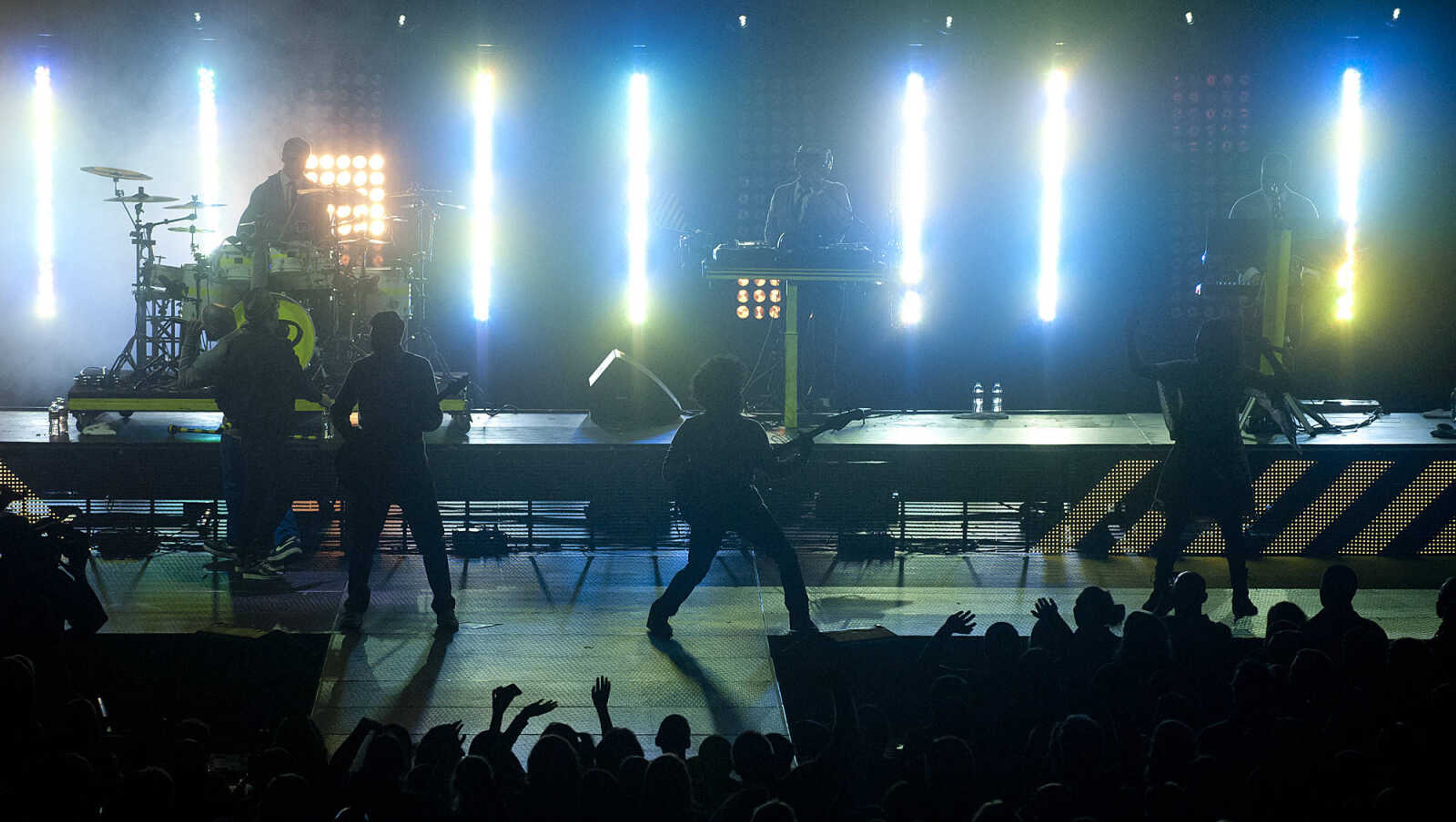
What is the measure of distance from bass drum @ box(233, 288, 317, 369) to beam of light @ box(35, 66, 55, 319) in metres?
5.09

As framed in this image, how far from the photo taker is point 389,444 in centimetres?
708

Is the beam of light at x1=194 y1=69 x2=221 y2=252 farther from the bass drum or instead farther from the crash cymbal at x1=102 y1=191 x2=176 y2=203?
the bass drum

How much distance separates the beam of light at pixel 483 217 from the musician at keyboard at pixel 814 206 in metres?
3.89

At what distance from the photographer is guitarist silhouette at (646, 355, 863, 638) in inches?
267

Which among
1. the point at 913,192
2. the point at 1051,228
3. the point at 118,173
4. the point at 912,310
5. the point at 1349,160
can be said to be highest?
the point at 1349,160

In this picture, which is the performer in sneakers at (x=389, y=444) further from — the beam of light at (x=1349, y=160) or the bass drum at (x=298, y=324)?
the beam of light at (x=1349, y=160)

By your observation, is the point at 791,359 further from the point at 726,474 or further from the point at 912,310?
the point at 726,474

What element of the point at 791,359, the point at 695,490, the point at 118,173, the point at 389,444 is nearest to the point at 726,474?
the point at 695,490

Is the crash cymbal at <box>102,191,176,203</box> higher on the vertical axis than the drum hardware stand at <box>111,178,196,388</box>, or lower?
higher

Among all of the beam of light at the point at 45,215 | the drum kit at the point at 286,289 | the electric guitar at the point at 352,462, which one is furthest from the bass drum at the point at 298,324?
the beam of light at the point at 45,215

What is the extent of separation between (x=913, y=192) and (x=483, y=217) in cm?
539

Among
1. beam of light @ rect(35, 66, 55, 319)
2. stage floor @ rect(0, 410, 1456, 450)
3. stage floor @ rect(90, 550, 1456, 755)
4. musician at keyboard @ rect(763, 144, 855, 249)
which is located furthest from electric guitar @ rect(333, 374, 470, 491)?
beam of light @ rect(35, 66, 55, 319)

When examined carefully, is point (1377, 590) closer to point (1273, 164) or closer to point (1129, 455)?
point (1129, 455)

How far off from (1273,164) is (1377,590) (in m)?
4.59
